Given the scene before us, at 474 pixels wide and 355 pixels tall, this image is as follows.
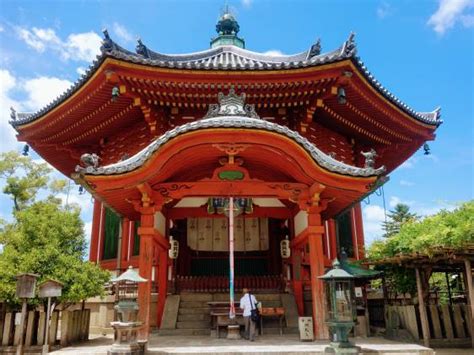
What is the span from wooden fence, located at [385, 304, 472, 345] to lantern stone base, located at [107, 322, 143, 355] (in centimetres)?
678

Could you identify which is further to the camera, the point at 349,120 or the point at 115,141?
the point at 115,141

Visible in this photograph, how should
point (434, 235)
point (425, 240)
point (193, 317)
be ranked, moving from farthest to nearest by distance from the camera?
point (193, 317)
point (425, 240)
point (434, 235)

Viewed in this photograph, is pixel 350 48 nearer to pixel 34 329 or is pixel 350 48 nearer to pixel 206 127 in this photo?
pixel 206 127

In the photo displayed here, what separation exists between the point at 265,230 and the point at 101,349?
25.1 ft

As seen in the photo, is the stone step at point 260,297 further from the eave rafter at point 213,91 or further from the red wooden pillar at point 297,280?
the eave rafter at point 213,91

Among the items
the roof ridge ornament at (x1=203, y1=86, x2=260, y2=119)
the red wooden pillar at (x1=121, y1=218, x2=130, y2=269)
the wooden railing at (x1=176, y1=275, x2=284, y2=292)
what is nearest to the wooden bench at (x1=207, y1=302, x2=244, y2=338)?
the wooden railing at (x1=176, y1=275, x2=284, y2=292)

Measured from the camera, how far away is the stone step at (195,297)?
38.2 feet

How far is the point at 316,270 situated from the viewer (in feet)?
29.7

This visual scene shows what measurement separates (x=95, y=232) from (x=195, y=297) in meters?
5.39

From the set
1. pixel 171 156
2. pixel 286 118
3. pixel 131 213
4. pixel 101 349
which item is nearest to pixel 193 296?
pixel 131 213

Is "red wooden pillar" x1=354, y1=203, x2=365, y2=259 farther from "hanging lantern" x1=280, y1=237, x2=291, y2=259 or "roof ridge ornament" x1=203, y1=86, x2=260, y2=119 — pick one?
"roof ridge ornament" x1=203, y1=86, x2=260, y2=119

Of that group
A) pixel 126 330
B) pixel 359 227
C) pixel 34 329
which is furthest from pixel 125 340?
pixel 359 227

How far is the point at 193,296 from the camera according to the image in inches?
461

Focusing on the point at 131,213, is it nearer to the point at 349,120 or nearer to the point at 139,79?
the point at 139,79
